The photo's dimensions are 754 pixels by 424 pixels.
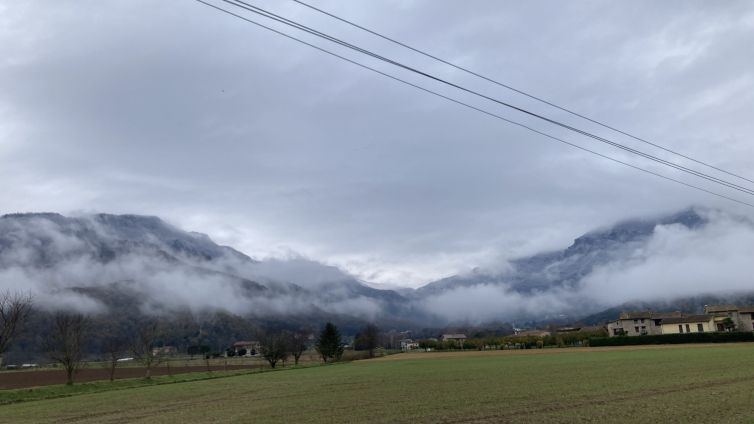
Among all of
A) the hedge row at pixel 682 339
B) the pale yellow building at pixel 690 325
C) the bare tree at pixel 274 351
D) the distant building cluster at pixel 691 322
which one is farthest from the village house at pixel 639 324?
the bare tree at pixel 274 351

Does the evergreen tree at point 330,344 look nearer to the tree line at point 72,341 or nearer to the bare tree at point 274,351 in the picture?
the tree line at point 72,341

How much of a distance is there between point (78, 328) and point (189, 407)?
219 feet

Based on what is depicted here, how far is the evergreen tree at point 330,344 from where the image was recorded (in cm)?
13788

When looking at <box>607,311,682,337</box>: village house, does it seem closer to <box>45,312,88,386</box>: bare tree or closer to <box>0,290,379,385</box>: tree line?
<box>0,290,379,385</box>: tree line

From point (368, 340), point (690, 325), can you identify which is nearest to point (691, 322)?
point (690, 325)

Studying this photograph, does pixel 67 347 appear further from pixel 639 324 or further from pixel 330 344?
pixel 639 324

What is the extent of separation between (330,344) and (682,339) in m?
78.4

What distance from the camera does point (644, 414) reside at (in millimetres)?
22156

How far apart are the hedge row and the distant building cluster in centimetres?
3049

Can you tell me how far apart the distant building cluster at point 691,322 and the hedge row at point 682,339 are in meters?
30.5

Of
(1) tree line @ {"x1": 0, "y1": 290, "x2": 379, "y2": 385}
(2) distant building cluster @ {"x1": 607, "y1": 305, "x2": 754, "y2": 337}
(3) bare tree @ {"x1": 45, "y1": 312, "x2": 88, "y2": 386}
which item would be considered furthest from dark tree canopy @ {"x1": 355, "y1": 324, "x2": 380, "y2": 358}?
(3) bare tree @ {"x1": 45, "y1": 312, "x2": 88, "y2": 386}

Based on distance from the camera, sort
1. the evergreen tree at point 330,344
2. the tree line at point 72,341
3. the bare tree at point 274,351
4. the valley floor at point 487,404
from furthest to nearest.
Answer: the evergreen tree at point 330,344
the bare tree at point 274,351
the tree line at point 72,341
the valley floor at point 487,404

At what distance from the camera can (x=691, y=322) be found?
528 feet

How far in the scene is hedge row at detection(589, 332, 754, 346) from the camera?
105 meters
